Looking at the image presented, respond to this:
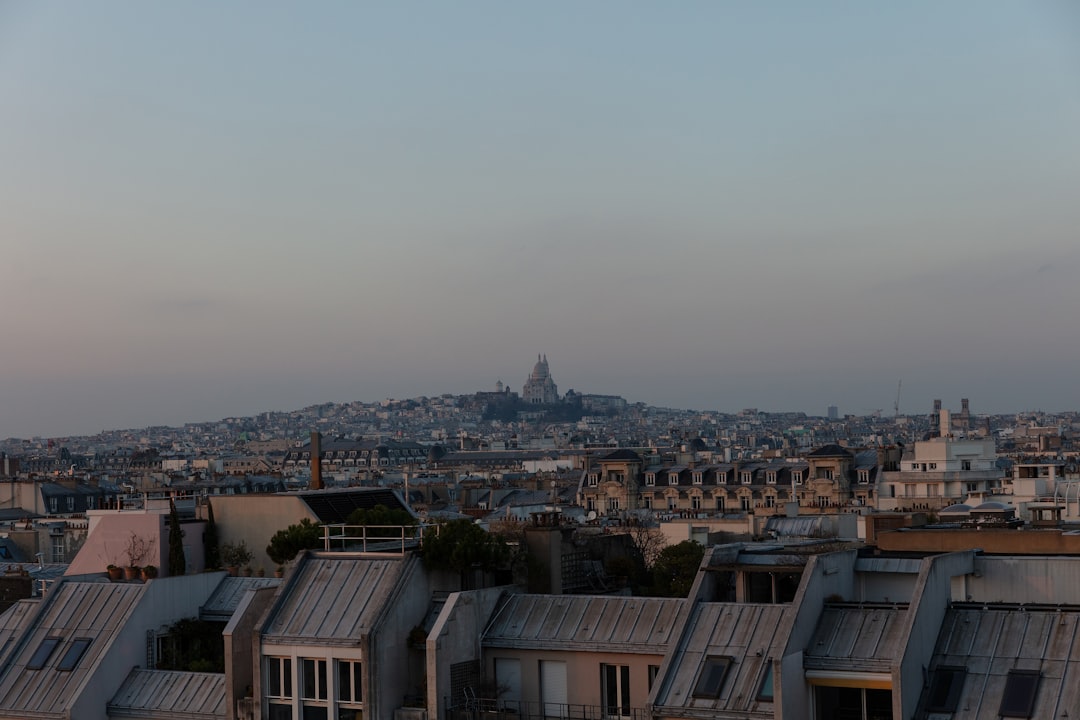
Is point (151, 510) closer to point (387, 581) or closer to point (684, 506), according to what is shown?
point (387, 581)

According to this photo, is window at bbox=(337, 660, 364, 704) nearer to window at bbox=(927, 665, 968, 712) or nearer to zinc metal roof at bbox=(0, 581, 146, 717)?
zinc metal roof at bbox=(0, 581, 146, 717)

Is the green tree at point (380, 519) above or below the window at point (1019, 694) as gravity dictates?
above

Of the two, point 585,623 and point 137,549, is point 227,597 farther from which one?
point 585,623

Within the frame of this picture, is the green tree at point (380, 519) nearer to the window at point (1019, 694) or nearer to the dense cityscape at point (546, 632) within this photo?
the dense cityscape at point (546, 632)

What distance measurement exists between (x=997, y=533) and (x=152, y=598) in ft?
51.9

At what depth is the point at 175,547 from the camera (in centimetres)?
4062

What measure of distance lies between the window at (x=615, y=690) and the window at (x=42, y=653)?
1097 cm

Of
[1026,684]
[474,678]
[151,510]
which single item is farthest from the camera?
[151,510]

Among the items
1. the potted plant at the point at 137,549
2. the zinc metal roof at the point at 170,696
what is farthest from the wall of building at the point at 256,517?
the zinc metal roof at the point at 170,696

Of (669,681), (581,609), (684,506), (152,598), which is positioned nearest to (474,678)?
(581,609)

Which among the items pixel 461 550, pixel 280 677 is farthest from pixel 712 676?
pixel 280 677

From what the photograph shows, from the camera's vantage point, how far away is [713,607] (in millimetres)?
26828

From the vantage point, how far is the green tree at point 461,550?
29.3m

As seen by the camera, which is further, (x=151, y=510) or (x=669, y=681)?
(x=151, y=510)
